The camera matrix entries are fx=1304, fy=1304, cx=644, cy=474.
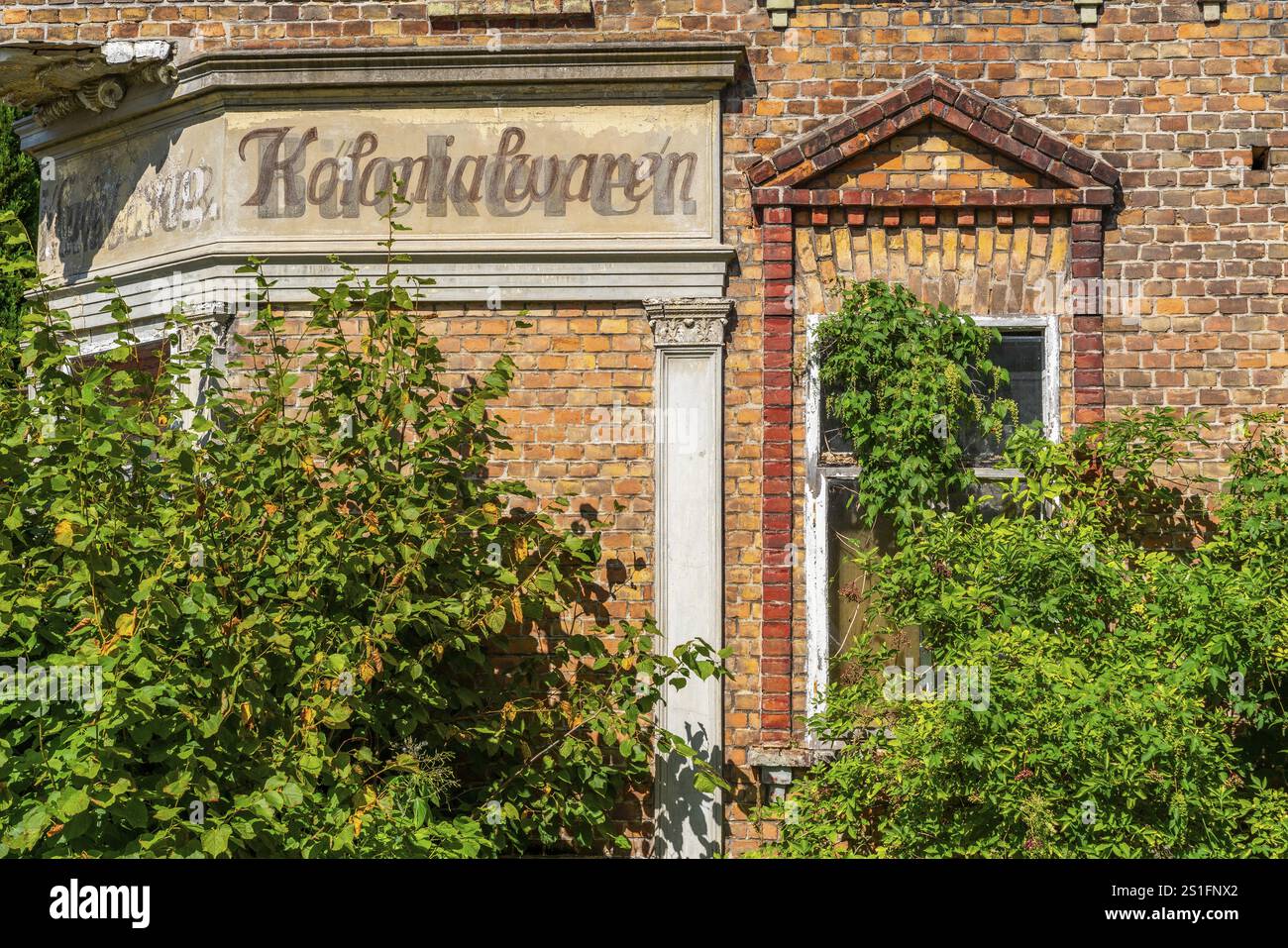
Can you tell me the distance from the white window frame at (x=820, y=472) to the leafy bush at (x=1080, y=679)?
197 mm

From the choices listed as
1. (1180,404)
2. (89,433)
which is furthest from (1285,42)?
(89,433)

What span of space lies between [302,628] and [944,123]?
4.15 metres

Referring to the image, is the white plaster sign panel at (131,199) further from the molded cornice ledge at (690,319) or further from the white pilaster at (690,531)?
the white pilaster at (690,531)

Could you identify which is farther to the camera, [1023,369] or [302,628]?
[1023,369]

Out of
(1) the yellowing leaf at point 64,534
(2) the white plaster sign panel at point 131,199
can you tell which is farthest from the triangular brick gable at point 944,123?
(1) the yellowing leaf at point 64,534

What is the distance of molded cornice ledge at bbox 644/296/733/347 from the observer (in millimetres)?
6840

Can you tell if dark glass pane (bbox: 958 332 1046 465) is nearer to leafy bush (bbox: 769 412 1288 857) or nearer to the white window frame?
the white window frame

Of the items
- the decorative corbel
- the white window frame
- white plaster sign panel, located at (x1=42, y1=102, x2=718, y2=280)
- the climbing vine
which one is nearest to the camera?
the climbing vine

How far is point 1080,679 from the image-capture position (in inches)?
211

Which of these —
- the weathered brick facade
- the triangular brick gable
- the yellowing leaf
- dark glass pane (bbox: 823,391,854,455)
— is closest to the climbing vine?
dark glass pane (bbox: 823,391,854,455)

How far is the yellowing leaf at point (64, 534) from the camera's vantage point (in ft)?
16.0

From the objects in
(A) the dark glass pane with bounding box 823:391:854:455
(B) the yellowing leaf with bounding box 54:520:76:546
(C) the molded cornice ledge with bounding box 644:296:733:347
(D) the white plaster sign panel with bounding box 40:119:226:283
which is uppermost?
(D) the white plaster sign panel with bounding box 40:119:226:283

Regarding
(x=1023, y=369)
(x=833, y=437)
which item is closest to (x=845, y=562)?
(x=833, y=437)

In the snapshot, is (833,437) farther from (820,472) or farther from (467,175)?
(467,175)
